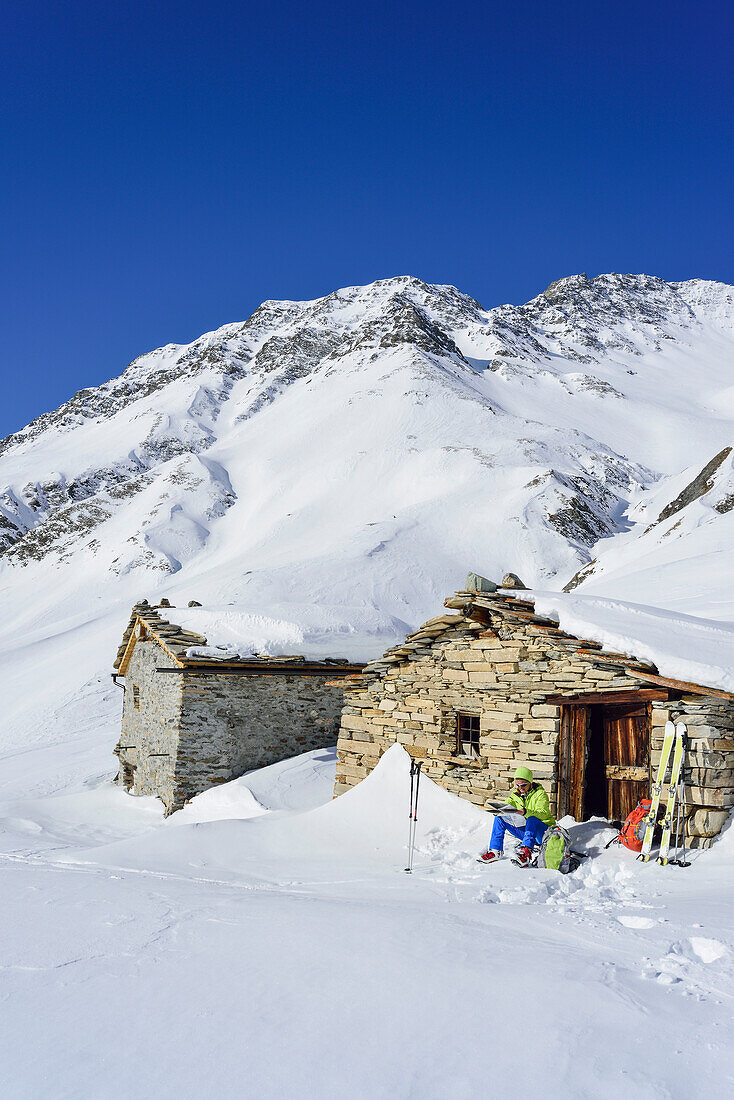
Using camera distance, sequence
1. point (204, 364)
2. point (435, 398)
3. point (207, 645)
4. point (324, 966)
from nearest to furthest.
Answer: point (324, 966)
point (207, 645)
point (435, 398)
point (204, 364)

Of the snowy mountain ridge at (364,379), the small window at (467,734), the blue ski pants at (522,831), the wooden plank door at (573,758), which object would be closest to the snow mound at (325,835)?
the small window at (467,734)

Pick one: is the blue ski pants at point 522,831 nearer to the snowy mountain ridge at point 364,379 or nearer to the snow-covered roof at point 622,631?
the snow-covered roof at point 622,631

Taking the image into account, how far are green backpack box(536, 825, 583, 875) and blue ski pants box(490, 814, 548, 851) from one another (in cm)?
11

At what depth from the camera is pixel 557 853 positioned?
846 cm

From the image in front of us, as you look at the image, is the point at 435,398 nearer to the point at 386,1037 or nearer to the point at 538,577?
the point at 538,577

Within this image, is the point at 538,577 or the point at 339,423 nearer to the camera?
the point at 538,577

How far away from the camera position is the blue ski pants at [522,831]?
8.87 metres

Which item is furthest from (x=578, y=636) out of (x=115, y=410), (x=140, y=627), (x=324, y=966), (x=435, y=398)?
(x=115, y=410)

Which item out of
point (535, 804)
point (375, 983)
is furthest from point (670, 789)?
point (375, 983)

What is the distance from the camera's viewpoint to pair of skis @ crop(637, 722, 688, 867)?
832 cm

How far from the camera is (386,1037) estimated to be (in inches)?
162

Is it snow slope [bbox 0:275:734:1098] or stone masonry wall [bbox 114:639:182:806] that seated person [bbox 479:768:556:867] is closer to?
snow slope [bbox 0:275:734:1098]

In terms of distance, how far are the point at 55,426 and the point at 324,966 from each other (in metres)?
140

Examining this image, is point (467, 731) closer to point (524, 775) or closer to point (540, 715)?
point (540, 715)
